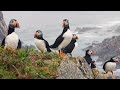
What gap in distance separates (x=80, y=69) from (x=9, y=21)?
1.67m

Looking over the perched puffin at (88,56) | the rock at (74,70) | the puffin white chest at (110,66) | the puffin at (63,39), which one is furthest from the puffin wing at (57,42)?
the puffin white chest at (110,66)

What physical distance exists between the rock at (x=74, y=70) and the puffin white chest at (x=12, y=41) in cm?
98

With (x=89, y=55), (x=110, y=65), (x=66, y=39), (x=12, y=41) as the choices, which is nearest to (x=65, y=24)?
(x=66, y=39)

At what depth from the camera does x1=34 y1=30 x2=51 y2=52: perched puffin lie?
40.8ft

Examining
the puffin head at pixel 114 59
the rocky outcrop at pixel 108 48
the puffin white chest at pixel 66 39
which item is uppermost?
the puffin white chest at pixel 66 39

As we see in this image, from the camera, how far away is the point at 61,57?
40.5ft

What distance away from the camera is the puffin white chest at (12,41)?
12281mm

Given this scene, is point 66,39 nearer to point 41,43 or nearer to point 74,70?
point 41,43

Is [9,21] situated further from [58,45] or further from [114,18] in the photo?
[114,18]

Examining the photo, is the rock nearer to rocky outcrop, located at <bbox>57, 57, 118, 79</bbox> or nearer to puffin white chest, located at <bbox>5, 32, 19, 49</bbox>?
rocky outcrop, located at <bbox>57, 57, 118, 79</bbox>

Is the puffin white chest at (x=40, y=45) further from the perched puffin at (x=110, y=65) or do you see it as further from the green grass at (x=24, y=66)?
the perched puffin at (x=110, y=65)

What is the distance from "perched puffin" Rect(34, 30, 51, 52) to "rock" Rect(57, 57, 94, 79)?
0.46 meters

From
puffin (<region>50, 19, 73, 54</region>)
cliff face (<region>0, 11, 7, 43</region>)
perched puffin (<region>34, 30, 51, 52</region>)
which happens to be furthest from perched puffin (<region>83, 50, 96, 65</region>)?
cliff face (<region>0, 11, 7, 43</region>)
